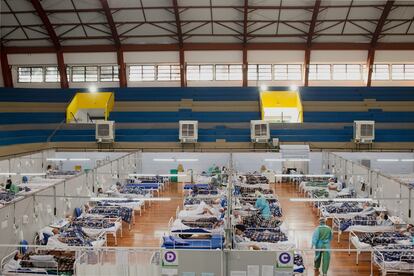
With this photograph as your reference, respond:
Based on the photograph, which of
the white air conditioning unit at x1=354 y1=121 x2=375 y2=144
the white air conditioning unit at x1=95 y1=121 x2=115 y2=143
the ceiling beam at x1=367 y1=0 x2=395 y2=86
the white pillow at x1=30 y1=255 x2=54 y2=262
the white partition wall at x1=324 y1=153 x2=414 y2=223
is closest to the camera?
the white pillow at x1=30 y1=255 x2=54 y2=262

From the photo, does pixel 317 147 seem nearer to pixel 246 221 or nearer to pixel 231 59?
pixel 231 59

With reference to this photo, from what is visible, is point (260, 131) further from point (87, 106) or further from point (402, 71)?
point (87, 106)

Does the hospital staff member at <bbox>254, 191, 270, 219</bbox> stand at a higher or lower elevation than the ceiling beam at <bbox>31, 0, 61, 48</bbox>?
lower

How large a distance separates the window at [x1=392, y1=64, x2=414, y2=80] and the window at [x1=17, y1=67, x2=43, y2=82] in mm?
26496

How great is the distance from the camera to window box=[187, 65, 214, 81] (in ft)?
112

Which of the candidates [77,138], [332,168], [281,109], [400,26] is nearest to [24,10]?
[77,138]

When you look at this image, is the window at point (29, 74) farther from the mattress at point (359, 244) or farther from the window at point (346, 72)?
the mattress at point (359, 244)

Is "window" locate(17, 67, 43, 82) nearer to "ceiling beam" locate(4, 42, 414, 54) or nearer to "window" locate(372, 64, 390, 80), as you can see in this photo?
"ceiling beam" locate(4, 42, 414, 54)

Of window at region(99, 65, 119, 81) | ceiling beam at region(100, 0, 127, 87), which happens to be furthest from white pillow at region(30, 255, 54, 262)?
window at region(99, 65, 119, 81)

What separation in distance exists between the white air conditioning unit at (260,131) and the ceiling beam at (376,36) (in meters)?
9.29

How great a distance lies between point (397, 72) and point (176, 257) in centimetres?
3009

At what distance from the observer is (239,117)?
32094 millimetres

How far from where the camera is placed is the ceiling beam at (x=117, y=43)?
28.5 meters

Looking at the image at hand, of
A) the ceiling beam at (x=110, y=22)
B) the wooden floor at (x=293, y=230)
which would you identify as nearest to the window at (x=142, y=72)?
the ceiling beam at (x=110, y=22)
